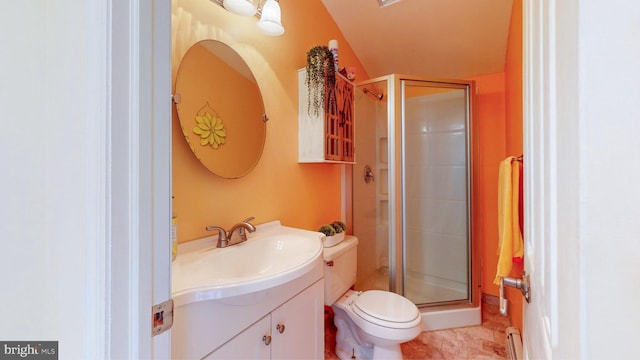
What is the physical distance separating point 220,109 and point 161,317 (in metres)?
0.94

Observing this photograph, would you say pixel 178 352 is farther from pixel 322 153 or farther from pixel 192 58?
pixel 322 153

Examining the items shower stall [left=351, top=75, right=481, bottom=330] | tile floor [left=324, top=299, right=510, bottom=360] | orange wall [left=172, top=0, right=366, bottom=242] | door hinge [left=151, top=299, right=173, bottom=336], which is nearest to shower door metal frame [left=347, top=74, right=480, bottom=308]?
shower stall [left=351, top=75, right=481, bottom=330]

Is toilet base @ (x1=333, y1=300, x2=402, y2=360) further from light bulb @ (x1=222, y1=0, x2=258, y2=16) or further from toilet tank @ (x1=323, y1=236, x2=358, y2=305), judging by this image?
light bulb @ (x1=222, y1=0, x2=258, y2=16)

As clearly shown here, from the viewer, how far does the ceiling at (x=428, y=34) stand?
1.90 metres

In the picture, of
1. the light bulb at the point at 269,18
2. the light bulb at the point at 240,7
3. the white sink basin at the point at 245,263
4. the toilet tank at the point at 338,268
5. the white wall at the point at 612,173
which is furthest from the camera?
the toilet tank at the point at 338,268

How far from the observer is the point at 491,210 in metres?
2.40

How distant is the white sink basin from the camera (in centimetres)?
69

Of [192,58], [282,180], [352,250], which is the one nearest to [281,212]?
[282,180]

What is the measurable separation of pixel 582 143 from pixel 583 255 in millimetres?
108

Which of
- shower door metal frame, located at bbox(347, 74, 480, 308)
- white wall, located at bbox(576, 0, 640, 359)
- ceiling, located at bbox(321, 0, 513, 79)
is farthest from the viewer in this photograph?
shower door metal frame, located at bbox(347, 74, 480, 308)

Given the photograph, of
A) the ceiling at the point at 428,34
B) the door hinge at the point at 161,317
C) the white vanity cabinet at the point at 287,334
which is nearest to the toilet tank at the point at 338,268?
the white vanity cabinet at the point at 287,334

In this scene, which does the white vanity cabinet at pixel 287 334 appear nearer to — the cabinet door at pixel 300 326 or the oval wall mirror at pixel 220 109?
the cabinet door at pixel 300 326

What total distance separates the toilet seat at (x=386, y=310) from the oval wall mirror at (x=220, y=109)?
107 cm
